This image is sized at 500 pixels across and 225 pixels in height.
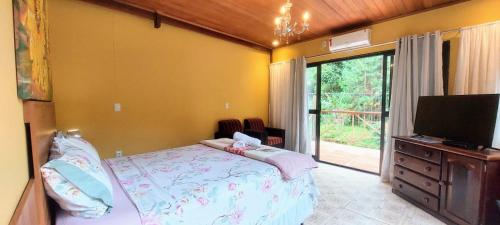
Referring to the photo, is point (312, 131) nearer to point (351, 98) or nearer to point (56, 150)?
point (351, 98)

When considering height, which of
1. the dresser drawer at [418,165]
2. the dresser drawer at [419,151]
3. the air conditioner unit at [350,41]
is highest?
the air conditioner unit at [350,41]

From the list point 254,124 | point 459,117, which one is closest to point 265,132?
point 254,124

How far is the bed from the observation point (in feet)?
3.93

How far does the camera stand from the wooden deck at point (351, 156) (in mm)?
3998

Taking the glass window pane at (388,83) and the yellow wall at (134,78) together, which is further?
the glass window pane at (388,83)

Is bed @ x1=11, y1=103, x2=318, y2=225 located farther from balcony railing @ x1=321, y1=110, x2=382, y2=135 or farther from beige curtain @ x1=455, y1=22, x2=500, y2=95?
balcony railing @ x1=321, y1=110, x2=382, y2=135

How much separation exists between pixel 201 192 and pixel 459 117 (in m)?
2.67

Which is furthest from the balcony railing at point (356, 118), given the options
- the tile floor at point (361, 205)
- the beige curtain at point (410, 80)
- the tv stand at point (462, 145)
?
the tv stand at point (462, 145)

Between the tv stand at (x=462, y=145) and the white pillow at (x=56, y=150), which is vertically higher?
the white pillow at (x=56, y=150)

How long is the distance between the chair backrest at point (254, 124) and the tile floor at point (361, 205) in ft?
5.18

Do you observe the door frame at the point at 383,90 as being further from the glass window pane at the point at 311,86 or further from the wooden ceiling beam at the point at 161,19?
the wooden ceiling beam at the point at 161,19

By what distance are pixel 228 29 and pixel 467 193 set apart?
371cm

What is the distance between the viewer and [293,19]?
3289 mm

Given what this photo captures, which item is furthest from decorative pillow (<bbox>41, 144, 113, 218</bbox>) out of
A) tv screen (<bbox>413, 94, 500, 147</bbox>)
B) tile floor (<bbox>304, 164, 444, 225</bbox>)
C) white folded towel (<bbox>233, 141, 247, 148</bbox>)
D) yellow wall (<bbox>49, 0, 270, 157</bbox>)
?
tv screen (<bbox>413, 94, 500, 147</bbox>)
